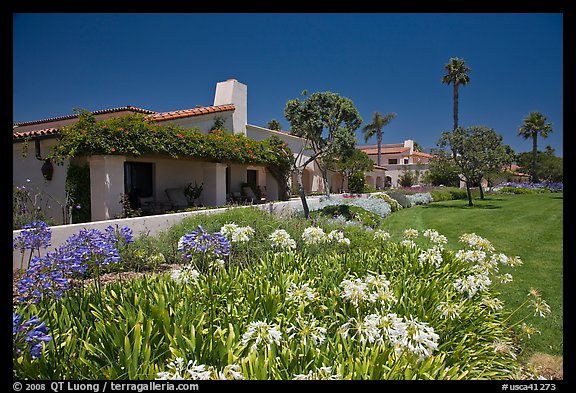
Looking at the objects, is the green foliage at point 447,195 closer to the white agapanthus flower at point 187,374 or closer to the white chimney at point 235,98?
the white chimney at point 235,98

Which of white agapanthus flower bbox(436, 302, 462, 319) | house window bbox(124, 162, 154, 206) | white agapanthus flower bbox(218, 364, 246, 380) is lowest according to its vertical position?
white agapanthus flower bbox(436, 302, 462, 319)

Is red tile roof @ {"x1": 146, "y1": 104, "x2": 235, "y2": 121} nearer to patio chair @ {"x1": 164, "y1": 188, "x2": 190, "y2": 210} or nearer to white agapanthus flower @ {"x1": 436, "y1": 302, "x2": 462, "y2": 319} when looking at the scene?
patio chair @ {"x1": 164, "y1": 188, "x2": 190, "y2": 210}

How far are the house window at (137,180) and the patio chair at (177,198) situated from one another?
0.72 meters

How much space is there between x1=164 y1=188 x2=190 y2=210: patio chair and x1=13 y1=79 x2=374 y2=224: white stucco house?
22 centimetres

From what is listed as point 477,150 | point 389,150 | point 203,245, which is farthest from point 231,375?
point 389,150

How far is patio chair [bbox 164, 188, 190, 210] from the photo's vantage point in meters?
13.1

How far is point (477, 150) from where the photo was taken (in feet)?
73.6

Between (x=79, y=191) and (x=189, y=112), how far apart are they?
5800mm

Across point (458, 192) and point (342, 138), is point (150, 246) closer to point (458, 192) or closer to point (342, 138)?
point (342, 138)

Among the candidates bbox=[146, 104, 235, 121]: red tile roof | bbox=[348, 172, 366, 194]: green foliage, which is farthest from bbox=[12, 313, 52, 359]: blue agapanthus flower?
bbox=[348, 172, 366, 194]: green foliage

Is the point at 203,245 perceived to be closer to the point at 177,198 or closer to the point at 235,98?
the point at 177,198

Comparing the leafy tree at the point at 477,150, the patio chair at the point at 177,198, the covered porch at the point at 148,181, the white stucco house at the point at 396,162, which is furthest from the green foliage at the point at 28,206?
the white stucco house at the point at 396,162
